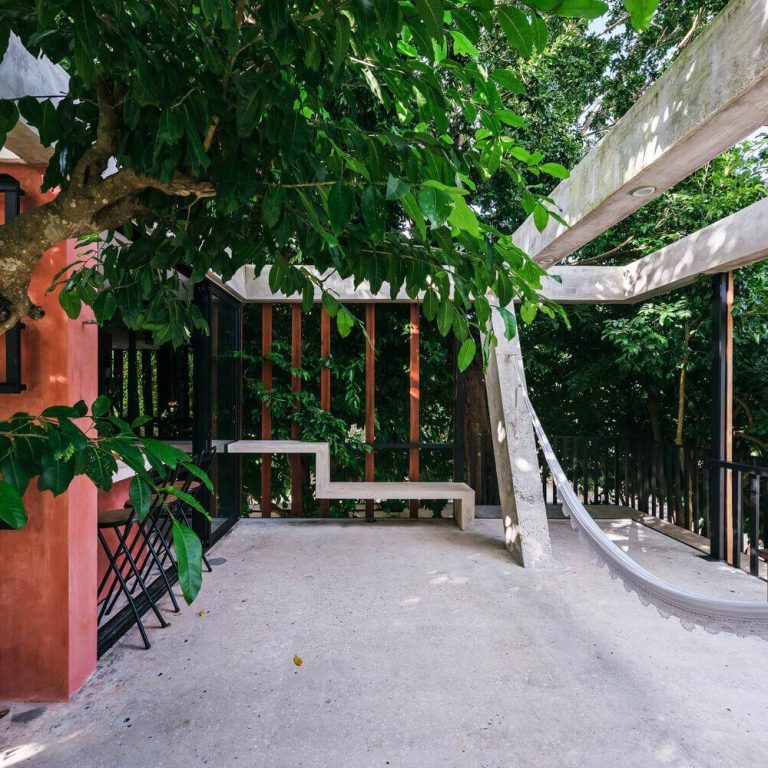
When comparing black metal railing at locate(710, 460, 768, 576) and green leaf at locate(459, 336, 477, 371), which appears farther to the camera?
black metal railing at locate(710, 460, 768, 576)

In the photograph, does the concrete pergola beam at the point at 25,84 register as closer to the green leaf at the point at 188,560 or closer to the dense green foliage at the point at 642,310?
the green leaf at the point at 188,560

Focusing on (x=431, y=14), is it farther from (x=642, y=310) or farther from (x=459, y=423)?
(x=642, y=310)

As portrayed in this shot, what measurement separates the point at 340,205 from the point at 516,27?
0.38 metres

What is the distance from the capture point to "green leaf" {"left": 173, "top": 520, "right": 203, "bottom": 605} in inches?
28.0

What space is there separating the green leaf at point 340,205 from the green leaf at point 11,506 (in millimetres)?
646

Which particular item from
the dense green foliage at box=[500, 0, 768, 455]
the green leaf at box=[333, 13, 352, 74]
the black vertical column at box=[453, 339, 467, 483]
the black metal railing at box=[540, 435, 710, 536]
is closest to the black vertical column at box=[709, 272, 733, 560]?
the black metal railing at box=[540, 435, 710, 536]

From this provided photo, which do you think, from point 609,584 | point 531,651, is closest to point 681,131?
point 531,651

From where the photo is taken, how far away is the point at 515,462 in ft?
12.5

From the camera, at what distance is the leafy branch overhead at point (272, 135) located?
2.53 feet

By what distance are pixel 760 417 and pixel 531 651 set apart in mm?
4131

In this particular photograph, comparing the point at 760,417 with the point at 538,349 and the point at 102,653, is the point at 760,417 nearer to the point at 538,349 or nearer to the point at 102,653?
the point at 538,349

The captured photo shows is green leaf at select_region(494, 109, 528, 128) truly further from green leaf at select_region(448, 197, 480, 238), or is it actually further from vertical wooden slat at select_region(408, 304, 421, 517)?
vertical wooden slat at select_region(408, 304, 421, 517)

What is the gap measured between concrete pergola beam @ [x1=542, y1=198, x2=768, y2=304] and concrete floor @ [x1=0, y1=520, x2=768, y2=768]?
181 centimetres

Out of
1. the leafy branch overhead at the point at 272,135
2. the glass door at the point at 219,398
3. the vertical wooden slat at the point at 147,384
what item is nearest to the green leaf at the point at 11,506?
the leafy branch overhead at the point at 272,135
